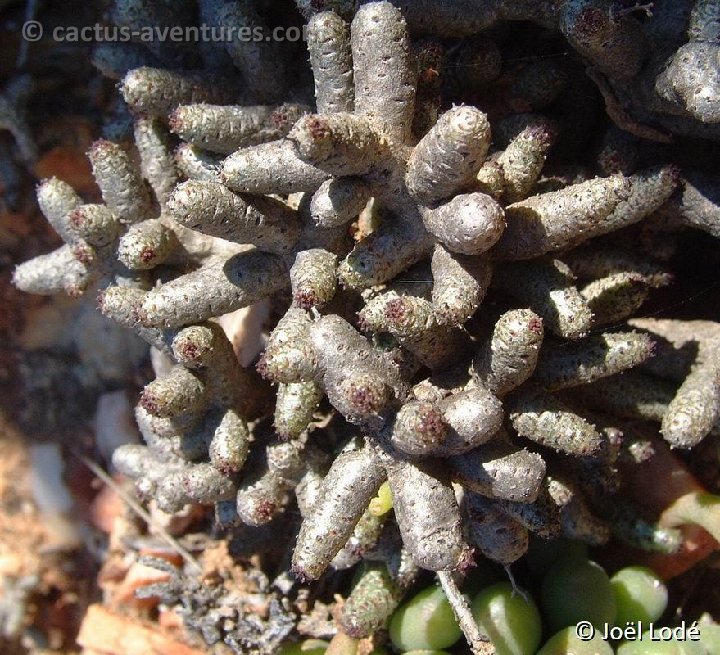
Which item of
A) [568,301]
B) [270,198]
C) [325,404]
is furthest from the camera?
[325,404]

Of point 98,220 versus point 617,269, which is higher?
point 98,220

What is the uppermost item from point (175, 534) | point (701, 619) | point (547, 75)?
point (547, 75)

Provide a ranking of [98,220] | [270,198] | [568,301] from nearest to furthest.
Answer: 1. [568,301]
2. [270,198]
3. [98,220]

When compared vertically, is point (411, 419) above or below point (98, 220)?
below

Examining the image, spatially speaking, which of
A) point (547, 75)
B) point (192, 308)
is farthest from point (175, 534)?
point (547, 75)

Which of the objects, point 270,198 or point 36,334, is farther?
point 36,334

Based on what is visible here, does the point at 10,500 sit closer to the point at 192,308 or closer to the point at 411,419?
the point at 192,308

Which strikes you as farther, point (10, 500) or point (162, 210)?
point (10, 500)

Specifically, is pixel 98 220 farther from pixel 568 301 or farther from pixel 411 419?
pixel 568 301

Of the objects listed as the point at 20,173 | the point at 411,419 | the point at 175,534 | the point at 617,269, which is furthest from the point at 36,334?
the point at 617,269
